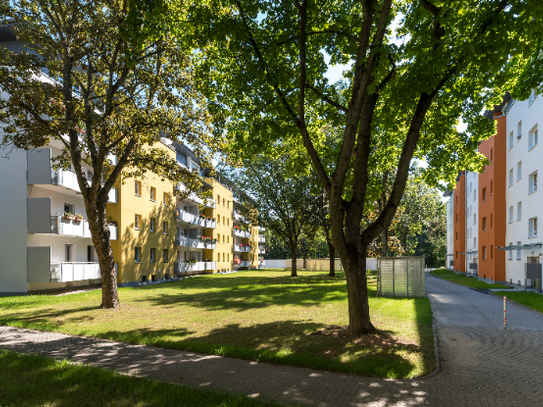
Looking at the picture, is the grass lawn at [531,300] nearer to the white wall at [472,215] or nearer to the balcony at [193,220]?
the white wall at [472,215]

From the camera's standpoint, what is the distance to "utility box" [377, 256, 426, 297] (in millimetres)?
18094

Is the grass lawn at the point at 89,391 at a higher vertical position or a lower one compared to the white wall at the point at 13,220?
lower

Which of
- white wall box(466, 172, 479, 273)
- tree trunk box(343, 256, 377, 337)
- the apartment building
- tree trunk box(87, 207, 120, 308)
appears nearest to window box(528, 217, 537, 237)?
the apartment building

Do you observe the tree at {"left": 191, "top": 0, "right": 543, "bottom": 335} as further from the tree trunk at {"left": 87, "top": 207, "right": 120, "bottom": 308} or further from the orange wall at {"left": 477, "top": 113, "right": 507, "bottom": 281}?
the orange wall at {"left": 477, "top": 113, "right": 507, "bottom": 281}

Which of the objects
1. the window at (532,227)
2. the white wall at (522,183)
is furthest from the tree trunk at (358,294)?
the window at (532,227)

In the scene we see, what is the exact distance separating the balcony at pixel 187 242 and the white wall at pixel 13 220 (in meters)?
16.1

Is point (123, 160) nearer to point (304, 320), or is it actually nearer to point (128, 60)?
point (128, 60)

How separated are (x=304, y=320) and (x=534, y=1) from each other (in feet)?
27.2

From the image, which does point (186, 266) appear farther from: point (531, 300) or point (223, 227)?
point (531, 300)

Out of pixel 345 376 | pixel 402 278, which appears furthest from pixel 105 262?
pixel 402 278

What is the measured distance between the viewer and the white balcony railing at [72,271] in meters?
19.7

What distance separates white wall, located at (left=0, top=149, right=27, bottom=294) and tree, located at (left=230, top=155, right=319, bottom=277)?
16050mm

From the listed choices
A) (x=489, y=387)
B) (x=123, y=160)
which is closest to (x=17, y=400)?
(x=489, y=387)

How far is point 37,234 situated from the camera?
20500 millimetres
